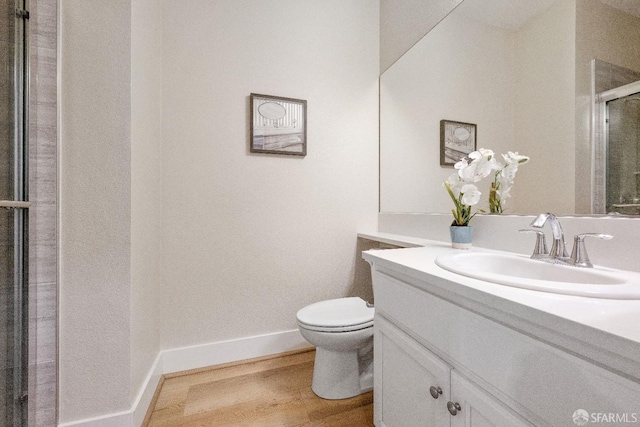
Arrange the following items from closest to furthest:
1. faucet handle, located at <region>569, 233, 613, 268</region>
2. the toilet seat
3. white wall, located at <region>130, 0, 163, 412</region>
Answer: faucet handle, located at <region>569, 233, 613, 268</region>
white wall, located at <region>130, 0, 163, 412</region>
the toilet seat

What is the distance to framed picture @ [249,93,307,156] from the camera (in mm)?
1655

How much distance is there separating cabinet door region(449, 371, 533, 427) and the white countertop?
0.60ft

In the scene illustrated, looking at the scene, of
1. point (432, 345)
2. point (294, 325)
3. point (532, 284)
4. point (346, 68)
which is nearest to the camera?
point (532, 284)

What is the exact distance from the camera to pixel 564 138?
942 millimetres

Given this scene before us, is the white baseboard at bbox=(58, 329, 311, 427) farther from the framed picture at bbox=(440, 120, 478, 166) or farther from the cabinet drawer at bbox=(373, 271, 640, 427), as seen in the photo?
the framed picture at bbox=(440, 120, 478, 166)

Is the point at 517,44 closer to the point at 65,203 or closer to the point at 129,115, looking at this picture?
the point at 129,115

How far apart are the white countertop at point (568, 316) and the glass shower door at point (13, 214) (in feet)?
4.41

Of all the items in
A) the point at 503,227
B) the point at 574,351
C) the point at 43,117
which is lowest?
the point at 574,351

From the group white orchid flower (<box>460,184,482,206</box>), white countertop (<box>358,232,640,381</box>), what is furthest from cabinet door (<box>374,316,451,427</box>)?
white orchid flower (<box>460,184,482,206</box>)

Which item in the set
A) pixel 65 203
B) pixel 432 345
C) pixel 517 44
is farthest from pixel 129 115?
pixel 517 44

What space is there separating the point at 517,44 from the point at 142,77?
1.61 metres

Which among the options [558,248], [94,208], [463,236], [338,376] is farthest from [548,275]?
[94,208]

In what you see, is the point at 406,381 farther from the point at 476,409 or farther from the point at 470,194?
the point at 470,194

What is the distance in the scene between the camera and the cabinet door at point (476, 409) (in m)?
0.54
